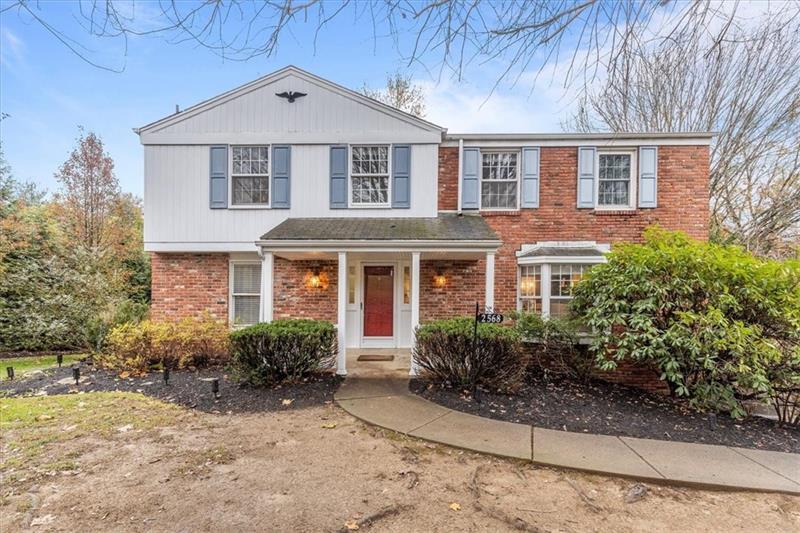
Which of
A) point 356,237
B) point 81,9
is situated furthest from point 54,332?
point 81,9

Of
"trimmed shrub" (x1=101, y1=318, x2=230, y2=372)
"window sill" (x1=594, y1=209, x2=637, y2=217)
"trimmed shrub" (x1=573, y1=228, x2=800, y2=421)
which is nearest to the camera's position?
"trimmed shrub" (x1=573, y1=228, x2=800, y2=421)

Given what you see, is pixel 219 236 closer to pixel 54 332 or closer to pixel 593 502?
pixel 54 332

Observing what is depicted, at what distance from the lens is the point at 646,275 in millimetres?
6016

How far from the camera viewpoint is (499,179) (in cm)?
880

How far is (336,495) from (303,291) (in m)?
6.11

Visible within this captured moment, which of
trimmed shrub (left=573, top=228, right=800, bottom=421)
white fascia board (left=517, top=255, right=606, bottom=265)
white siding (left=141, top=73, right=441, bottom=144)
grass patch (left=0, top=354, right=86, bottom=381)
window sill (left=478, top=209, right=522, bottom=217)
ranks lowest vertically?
grass patch (left=0, top=354, right=86, bottom=381)

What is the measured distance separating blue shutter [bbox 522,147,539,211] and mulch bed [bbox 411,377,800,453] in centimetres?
436

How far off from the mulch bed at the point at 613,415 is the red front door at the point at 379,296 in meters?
2.81

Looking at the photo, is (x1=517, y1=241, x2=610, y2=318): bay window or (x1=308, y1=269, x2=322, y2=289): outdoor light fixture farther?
(x1=308, y1=269, x2=322, y2=289): outdoor light fixture

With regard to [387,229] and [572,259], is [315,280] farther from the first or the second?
[572,259]

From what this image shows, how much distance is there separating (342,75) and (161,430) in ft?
15.3

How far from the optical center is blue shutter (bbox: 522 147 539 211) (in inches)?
340

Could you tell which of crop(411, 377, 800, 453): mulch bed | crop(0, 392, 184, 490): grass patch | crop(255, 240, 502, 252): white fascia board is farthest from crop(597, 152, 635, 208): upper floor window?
crop(0, 392, 184, 490): grass patch

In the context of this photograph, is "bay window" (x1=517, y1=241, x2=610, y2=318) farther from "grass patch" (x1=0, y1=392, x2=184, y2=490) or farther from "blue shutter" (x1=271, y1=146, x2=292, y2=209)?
"grass patch" (x1=0, y1=392, x2=184, y2=490)
